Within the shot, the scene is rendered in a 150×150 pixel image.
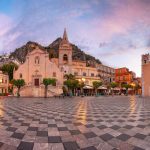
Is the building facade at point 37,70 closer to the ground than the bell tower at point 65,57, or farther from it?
closer to the ground

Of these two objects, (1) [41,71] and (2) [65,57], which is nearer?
(1) [41,71]

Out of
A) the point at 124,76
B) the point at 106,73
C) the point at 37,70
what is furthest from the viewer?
the point at 106,73

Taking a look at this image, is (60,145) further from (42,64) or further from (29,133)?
(42,64)

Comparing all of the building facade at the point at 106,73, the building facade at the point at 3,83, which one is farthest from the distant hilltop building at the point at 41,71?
the building facade at the point at 106,73

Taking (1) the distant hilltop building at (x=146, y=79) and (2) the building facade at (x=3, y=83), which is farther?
(2) the building facade at (x=3, y=83)

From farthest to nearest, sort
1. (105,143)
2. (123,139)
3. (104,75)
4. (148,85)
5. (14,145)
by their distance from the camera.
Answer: (104,75) < (148,85) < (123,139) < (105,143) < (14,145)

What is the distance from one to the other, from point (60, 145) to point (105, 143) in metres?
1.15

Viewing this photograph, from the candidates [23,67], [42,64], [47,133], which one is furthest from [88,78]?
[47,133]

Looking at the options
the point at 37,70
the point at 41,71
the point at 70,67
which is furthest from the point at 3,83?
the point at 70,67

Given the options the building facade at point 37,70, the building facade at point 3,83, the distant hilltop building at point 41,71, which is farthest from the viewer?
the building facade at point 3,83

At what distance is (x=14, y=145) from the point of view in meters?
4.14

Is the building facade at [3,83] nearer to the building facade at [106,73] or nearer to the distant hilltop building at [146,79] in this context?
the distant hilltop building at [146,79]

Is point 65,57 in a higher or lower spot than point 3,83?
higher

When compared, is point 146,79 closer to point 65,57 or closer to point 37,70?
point 37,70
